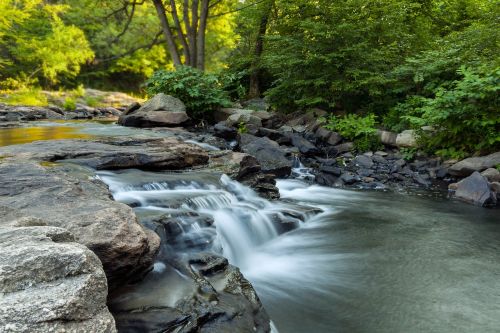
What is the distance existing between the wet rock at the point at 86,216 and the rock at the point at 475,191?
599 cm

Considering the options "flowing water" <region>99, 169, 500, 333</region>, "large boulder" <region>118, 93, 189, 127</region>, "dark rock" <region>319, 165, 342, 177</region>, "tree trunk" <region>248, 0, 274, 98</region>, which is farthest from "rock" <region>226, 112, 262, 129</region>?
"tree trunk" <region>248, 0, 274, 98</region>

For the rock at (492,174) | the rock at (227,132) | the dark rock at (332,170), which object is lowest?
the dark rock at (332,170)

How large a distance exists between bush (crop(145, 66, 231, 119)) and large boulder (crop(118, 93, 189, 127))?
0.42 meters

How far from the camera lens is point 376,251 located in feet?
16.7

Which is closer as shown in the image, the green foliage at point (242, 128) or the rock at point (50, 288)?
the rock at point (50, 288)

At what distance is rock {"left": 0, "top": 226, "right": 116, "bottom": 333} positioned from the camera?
A: 1580 mm

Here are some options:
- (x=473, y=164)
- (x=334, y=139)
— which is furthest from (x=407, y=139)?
(x=473, y=164)

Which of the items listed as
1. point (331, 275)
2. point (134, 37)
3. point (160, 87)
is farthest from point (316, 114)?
point (134, 37)

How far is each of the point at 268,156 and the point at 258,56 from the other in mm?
8011

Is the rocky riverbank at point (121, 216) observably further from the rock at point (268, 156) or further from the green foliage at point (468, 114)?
the green foliage at point (468, 114)

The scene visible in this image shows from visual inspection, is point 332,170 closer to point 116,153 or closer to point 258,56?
point 116,153

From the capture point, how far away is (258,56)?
617 inches

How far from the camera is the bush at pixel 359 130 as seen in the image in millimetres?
10141

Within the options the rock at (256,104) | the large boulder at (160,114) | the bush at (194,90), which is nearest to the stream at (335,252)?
the large boulder at (160,114)
